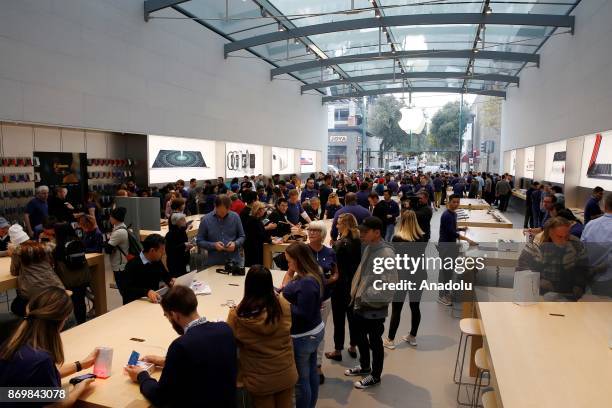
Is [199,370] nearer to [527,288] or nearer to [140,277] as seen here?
[140,277]

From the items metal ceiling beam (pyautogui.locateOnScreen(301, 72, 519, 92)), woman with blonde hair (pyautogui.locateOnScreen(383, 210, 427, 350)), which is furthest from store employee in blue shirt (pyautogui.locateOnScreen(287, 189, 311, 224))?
metal ceiling beam (pyautogui.locateOnScreen(301, 72, 519, 92))

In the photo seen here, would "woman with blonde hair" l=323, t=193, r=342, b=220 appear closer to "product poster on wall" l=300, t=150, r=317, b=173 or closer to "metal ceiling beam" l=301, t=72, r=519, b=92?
"metal ceiling beam" l=301, t=72, r=519, b=92

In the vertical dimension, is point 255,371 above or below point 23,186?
below

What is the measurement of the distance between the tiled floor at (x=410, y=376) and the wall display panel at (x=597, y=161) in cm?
742

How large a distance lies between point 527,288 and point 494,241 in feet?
10.8

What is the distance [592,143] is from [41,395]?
13.0 m

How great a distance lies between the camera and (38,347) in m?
2.06

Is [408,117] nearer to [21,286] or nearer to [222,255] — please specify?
[222,255]

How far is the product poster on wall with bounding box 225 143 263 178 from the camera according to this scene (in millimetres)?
15047

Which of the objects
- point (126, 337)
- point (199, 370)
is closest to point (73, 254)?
point (126, 337)

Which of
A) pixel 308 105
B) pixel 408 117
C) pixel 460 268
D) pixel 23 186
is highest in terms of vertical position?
pixel 308 105

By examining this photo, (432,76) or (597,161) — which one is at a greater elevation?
(432,76)

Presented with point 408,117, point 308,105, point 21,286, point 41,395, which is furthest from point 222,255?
point 308,105

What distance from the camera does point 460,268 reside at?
6418 mm
